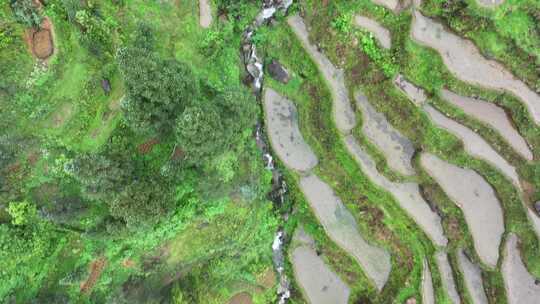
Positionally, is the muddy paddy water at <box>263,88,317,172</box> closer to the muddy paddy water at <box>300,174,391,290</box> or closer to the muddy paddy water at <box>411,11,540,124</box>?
the muddy paddy water at <box>300,174,391,290</box>

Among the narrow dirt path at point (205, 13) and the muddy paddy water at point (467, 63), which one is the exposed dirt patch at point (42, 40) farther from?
the muddy paddy water at point (467, 63)

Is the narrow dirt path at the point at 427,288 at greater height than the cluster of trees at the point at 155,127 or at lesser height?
lesser

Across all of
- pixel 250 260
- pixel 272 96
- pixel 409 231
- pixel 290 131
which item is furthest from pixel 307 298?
pixel 272 96

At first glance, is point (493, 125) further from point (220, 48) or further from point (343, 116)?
point (220, 48)

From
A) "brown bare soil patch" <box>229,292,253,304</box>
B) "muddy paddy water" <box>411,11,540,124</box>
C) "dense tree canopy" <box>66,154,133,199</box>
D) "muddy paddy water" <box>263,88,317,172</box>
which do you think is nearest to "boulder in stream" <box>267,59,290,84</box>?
"muddy paddy water" <box>263,88,317,172</box>

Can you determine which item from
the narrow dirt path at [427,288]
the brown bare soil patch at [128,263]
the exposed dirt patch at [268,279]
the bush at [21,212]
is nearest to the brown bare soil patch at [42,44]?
the bush at [21,212]

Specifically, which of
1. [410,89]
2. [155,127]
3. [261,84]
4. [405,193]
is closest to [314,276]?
[405,193]

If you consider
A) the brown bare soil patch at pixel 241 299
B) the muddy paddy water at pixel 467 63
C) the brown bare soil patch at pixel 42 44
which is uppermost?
the muddy paddy water at pixel 467 63
